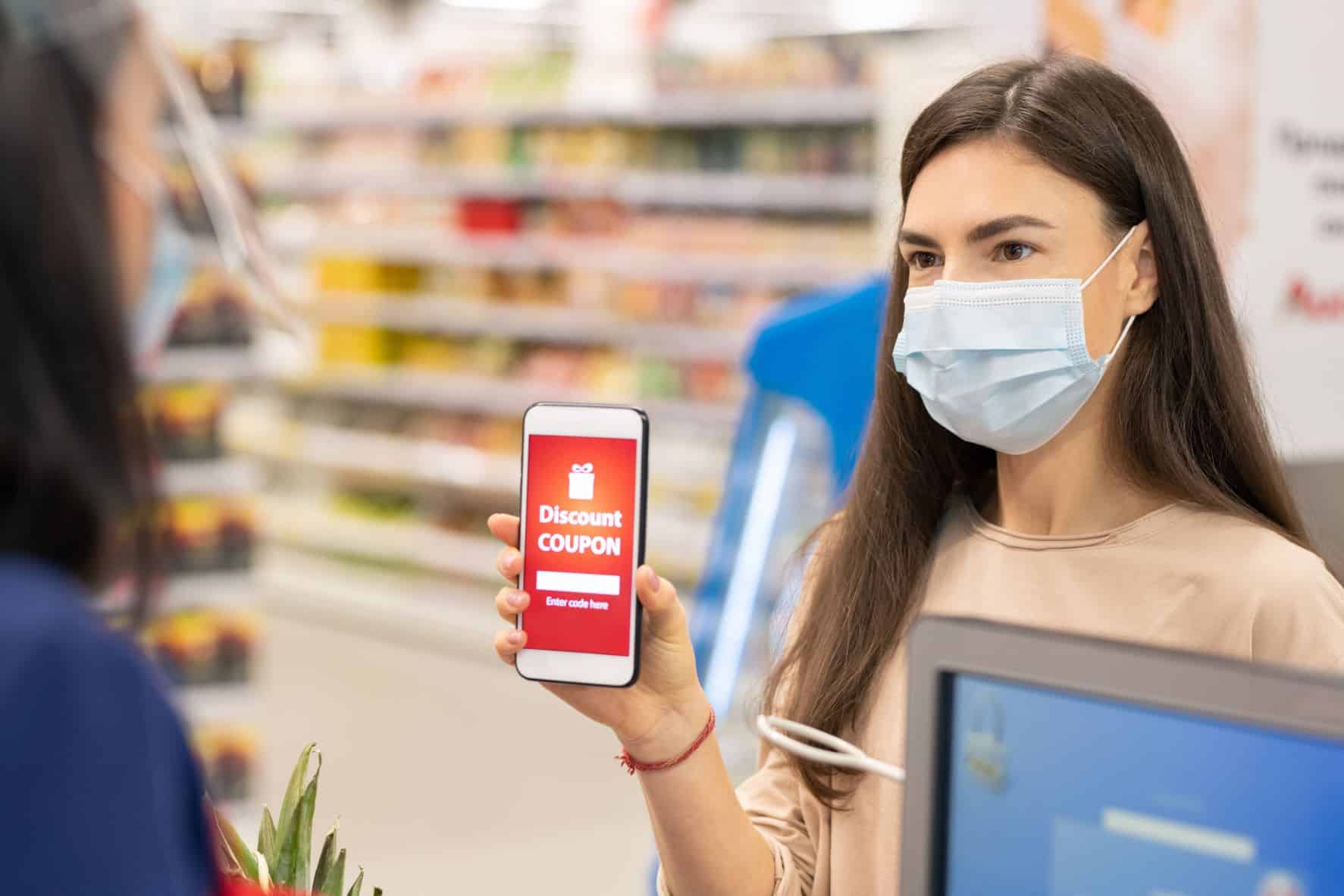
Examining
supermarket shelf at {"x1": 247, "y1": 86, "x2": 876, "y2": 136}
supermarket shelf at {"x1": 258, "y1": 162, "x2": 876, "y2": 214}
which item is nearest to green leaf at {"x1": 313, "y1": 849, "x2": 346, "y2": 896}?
supermarket shelf at {"x1": 247, "y1": 86, "x2": 876, "y2": 136}

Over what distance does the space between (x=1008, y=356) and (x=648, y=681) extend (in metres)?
0.60

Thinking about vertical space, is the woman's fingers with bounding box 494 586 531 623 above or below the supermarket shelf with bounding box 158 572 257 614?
above

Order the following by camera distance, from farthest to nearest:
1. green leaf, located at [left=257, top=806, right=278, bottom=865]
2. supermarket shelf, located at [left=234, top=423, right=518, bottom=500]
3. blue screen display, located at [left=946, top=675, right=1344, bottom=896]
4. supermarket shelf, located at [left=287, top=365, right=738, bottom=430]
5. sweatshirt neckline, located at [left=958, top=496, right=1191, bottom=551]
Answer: supermarket shelf, located at [left=234, top=423, right=518, bottom=500], supermarket shelf, located at [left=287, top=365, right=738, bottom=430], sweatshirt neckline, located at [left=958, top=496, right=1191, bottom=551], green leaf, located at [left=257, top=806, right=278, bottom=865], blue screen display, located at [left=946, top=675, right=1344, bottom=896]

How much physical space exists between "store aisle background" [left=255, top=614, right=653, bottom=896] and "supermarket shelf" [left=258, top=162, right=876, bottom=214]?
2.34m

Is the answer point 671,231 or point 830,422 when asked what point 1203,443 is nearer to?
point 830,422

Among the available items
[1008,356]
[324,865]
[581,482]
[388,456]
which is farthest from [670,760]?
[388,456]

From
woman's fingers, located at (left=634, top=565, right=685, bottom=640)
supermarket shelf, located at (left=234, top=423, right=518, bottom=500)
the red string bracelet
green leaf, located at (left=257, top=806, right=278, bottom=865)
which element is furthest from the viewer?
supermarket shelf, located at (left=234, top=423, right=518, bottom=500)

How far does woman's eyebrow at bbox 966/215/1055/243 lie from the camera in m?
1.60

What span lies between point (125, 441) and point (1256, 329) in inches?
104

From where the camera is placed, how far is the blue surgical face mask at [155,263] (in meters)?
0.69

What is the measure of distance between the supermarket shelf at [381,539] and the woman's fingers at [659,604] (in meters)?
6.14

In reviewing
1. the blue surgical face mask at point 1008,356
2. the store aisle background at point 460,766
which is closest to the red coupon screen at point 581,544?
the blue surgical face mask at point 1008,356

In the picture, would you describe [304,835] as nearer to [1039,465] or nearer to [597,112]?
[1039,465]

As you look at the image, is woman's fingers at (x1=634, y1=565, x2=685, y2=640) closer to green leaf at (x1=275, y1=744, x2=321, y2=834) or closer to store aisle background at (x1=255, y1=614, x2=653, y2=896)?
green leaf at (x1=275, y1=744, x2=321, y2=834)
